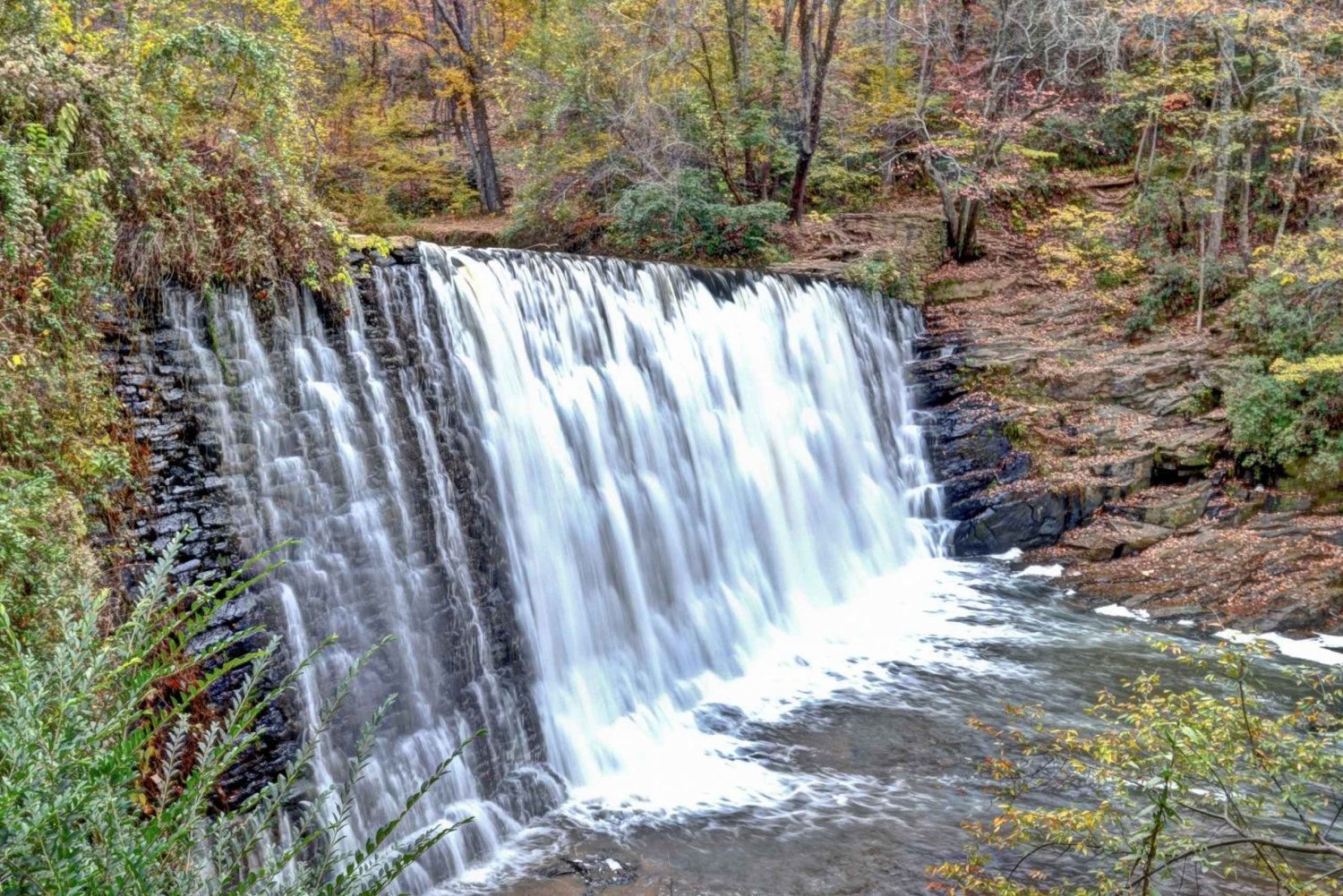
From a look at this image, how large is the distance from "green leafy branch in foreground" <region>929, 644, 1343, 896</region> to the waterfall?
11.1 ft

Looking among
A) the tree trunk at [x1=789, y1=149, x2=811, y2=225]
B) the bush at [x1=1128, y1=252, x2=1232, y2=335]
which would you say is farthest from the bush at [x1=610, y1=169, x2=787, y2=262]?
the bush at [x1=1128, y1=252, x2=1232, y2=335]

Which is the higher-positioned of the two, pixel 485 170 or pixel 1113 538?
pixel 485 170

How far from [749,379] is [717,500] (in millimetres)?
2455

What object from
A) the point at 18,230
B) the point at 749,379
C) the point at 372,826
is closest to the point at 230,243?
the point at 18,230

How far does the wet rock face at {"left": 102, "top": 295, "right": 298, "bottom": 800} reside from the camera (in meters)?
6.23

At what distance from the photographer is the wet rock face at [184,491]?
6.23 metres

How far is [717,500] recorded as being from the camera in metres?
11.9

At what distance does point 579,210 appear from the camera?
797 inches

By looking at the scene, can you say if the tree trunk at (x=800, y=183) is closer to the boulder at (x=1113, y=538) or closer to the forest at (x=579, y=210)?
the forest at (x=579, y=210)

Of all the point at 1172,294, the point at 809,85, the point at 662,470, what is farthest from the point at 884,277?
the point at 662,470

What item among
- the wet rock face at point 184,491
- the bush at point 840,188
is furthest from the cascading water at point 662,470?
the bush at point 840,188

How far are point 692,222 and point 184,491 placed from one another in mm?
13806

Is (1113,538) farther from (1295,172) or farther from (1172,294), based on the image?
(1295,172)

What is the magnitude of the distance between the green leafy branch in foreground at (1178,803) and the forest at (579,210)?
0.15 ft
